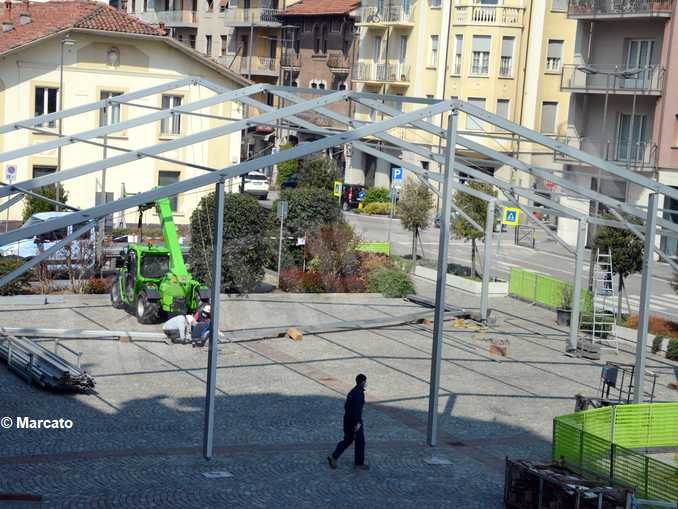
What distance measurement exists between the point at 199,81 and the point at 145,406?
815 centimetres

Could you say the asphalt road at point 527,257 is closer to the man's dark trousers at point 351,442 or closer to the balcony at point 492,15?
the balcony at point 492,15

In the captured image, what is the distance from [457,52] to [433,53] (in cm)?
241

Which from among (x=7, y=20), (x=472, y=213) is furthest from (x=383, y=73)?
(x=472, y=213)

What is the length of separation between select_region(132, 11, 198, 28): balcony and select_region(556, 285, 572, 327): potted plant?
53.8 meters

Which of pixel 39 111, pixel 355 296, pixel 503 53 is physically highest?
pixel 503 53

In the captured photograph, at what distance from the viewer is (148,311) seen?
82.5ft

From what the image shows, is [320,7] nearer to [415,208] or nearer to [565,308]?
[415,208]

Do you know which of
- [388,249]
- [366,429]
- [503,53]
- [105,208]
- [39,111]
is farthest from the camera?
[503,53]

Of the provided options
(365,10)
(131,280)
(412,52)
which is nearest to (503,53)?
(412,52)

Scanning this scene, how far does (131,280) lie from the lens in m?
26.2

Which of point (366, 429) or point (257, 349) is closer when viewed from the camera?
point (366, 429)

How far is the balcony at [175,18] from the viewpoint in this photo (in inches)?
3123

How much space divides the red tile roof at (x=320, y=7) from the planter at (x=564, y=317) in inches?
1601

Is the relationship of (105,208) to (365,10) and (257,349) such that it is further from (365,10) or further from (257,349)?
(365,10)
